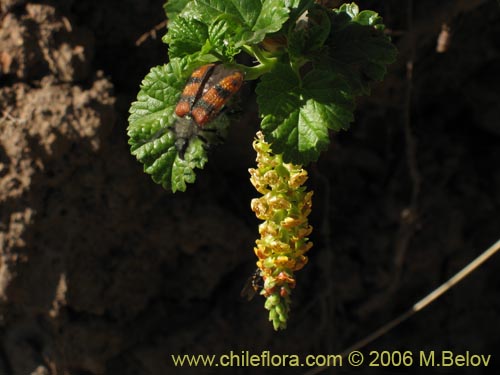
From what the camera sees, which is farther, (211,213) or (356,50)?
(211,213)

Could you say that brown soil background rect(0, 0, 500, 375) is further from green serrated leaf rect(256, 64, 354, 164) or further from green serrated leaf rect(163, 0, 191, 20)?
green serrated leaf rect(256, 64, 354, 164)

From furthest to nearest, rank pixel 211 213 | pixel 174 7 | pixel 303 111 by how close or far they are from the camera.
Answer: pixel 211 213 → pixel 174 7 → pixel 303 111

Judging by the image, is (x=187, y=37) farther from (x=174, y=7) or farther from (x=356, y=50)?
(x=356, y=50)

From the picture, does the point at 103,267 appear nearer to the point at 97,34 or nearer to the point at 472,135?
the point at 97,34

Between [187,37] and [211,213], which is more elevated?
[187,37]

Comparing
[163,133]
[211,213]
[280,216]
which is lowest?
[211,213]

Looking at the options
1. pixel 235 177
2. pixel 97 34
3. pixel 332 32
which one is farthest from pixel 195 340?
pixel 332 32

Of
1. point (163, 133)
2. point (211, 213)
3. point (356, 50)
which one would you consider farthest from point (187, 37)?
point (211, 213)
